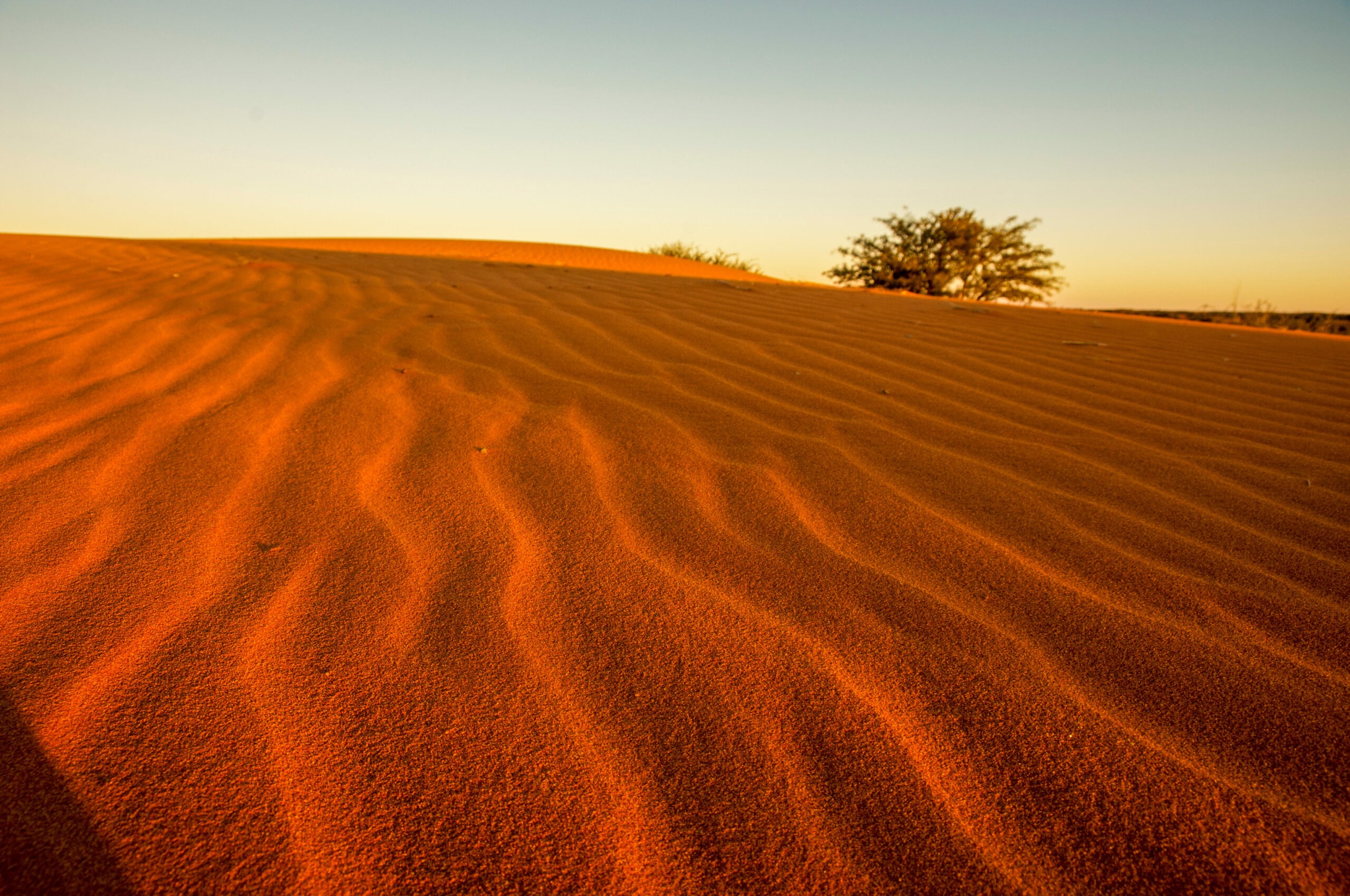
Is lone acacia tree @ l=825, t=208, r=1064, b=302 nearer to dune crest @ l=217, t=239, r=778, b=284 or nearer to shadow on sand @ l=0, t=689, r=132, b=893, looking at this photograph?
dune crest @ l=217, t=239, r=778, b=284

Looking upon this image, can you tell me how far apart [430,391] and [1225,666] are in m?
2.21

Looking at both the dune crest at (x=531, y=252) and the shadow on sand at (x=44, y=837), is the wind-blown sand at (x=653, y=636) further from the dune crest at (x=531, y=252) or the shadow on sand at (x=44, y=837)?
the dune crest at (x=531, y=252)

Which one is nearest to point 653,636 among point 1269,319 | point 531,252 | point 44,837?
point 44,837

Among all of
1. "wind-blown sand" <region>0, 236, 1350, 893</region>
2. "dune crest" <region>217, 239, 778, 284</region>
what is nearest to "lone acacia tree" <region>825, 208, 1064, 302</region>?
"dune crest" <region>217, 239, 778, 284</region>

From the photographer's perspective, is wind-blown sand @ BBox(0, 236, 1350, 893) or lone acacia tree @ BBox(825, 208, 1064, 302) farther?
lone acacia tree @ BBox(825, 208, 1064, 302)

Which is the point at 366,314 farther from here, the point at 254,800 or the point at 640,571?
the point at 254,800

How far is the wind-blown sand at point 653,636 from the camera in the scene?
83cm

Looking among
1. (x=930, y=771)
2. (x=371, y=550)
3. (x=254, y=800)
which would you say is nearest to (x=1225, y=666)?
(x=930, y=771)

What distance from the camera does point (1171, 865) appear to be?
2.63 ft

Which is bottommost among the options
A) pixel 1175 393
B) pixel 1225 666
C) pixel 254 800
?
pixel 254 800

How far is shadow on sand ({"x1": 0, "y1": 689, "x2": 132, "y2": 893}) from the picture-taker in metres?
0.75

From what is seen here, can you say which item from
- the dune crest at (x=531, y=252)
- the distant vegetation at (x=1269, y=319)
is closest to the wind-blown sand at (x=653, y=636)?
the distant vegetation at (x=1269, y=319)

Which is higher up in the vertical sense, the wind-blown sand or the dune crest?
the dune crest

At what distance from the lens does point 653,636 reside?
1.21 metres
